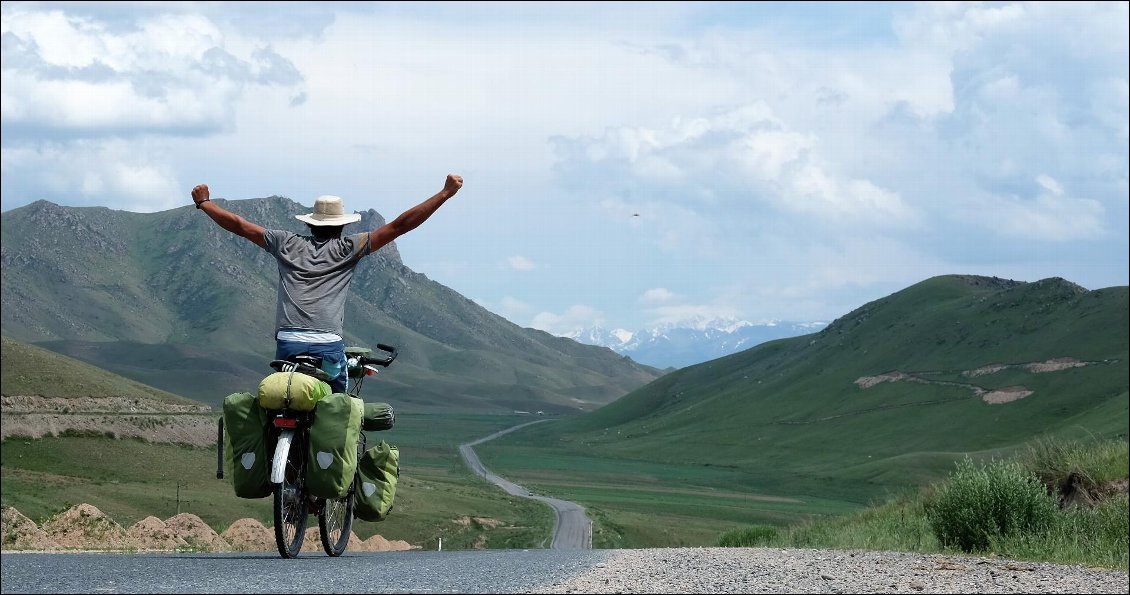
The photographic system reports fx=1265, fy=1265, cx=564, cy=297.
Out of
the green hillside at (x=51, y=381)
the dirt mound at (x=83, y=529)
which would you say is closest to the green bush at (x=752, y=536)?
the dirt mound at (x=83, y=529)

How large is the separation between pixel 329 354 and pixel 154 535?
1821 cm

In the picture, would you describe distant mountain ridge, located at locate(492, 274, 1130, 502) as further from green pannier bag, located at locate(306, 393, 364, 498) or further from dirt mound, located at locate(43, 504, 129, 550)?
green pannier bag, located at locate(306, 393, 364, 498)

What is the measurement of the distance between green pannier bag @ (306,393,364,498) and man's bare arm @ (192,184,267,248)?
1526mm

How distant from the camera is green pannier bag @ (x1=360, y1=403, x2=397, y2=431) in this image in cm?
1121

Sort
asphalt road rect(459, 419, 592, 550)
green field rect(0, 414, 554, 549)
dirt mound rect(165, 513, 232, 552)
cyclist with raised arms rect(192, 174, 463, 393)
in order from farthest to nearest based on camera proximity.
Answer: asphalt road rect(459, 419, 592, 550) < green field rect(0, 414, 554, 549) < dirt mound rect(165, 513, 232, 552) < cyclist with raised arms rect(192, 174, 463, 393)

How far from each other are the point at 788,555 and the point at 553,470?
14649cm

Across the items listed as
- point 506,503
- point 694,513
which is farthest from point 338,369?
point 694,513

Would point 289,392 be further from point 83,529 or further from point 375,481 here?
point 83,529

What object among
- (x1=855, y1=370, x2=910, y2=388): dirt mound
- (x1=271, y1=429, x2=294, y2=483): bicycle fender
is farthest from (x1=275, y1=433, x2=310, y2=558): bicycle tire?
(x1=855, y1=370, x2=910, y2=388): dirt mound

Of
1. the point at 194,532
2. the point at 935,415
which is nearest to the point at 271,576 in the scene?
the point at 194,532

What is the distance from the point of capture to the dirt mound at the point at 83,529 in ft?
78.1

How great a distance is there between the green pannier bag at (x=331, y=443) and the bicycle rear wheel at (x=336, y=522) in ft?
2.77

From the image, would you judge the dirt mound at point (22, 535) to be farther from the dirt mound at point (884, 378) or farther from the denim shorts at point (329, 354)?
the dirt mound at point (884, 378)

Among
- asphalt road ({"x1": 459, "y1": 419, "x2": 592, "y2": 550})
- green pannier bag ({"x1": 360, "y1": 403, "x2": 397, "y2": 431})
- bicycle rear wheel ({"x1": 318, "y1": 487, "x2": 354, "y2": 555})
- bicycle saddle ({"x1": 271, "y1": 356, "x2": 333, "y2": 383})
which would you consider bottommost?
asphalt road ({"x1": 459, "y1": 419, "x2": 592, "y2": 550})
